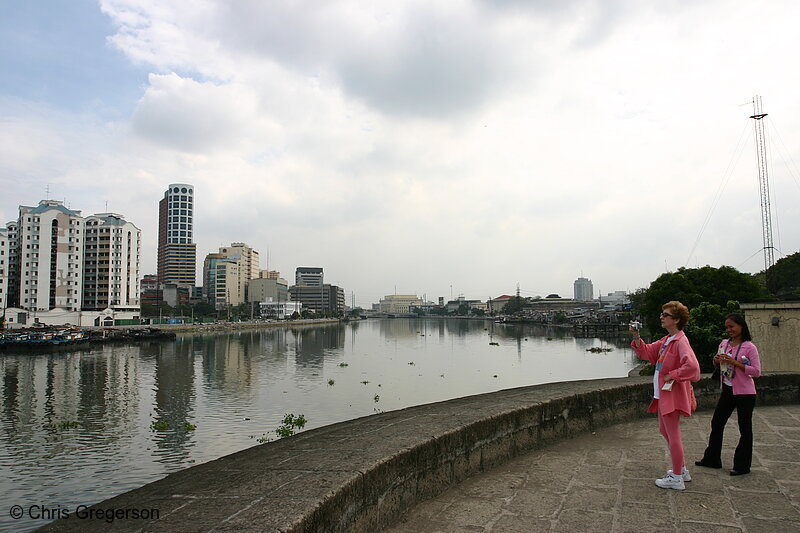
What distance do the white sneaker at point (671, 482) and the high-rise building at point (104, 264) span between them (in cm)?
9550

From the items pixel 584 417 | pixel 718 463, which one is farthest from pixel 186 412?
pixel 718 463

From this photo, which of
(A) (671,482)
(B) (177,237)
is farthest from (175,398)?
(B) (177,237)

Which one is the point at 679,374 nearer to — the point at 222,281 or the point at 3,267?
the point at 3,267

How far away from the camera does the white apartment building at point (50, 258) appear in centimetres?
7725

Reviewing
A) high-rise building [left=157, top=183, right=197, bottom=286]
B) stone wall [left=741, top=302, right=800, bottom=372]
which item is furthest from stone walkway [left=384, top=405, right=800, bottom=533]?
high-rise building [left=157, top=183, right=197, bottom=286]

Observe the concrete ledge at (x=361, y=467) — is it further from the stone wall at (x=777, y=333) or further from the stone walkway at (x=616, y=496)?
the stone wall at (x=777, y=333)

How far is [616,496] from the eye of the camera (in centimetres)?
374

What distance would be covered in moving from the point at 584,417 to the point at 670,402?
193cm

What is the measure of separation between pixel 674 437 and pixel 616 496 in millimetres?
666

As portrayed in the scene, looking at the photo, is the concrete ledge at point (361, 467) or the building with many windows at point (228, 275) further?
the building with many windows at point (228, 275)

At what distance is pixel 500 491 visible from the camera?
3.89 meters

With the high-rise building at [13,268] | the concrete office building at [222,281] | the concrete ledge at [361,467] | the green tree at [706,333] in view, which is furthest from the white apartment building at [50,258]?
the concrete ledge at [361,467]

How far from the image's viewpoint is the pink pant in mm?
3812

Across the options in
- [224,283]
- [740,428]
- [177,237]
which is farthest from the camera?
[177,237]
